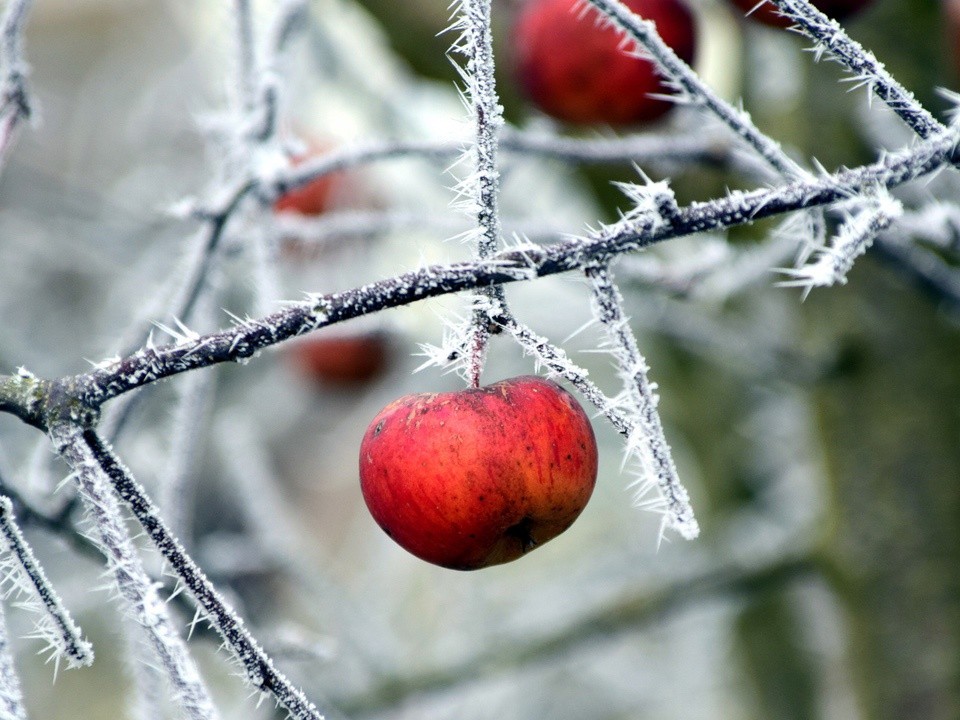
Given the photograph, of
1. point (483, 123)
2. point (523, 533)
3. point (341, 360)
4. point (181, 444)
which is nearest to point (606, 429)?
point (341, 360)

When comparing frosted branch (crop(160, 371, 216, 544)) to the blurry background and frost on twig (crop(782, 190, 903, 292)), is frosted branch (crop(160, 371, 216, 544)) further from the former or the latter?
frost on twig (crop(782, 190, 903, 292))

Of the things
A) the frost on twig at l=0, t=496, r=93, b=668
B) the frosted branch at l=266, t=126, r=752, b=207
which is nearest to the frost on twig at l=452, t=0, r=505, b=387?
the frost on twig at l=0, t=496, r=93, b=668

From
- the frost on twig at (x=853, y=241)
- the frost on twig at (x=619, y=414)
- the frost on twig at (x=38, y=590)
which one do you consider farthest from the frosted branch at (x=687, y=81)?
the frost on twig at (x=38, y=590)

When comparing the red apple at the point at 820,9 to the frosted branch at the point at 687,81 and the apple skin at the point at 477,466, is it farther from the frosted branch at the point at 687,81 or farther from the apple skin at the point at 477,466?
the apple skin at the point at 477,466

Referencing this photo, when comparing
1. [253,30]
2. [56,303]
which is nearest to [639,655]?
[56,303]

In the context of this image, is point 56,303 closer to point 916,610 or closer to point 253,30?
point 253,30

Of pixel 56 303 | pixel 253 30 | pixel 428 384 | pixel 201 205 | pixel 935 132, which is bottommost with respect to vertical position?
pixel 935 132
